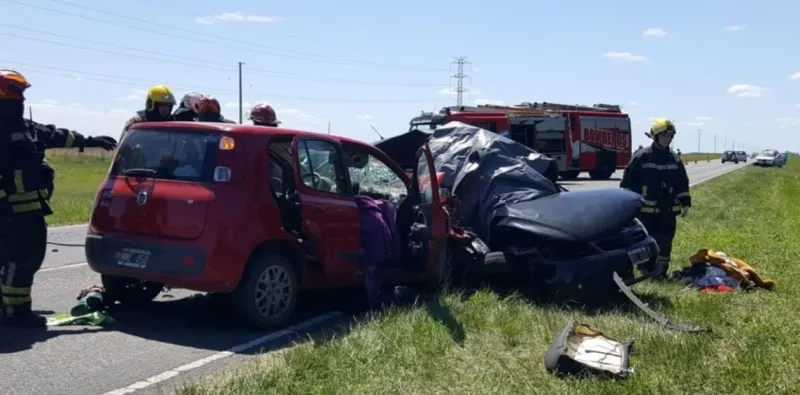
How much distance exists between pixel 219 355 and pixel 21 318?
1812mm

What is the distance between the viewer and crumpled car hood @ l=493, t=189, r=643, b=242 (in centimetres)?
809

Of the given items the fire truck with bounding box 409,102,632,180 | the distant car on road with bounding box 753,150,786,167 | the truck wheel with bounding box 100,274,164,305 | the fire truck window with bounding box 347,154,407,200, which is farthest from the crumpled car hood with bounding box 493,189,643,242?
the distant car on road with bounding box 753,150,786,167

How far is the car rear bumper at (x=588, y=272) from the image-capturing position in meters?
7.87

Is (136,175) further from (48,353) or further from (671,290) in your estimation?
(671,290)

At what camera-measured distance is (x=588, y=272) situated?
7.92 m

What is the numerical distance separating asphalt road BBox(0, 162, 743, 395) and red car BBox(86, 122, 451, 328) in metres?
0.33

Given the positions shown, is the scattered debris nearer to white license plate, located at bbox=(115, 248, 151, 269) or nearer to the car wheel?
the car wheel

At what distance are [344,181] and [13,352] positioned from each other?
9.88ft

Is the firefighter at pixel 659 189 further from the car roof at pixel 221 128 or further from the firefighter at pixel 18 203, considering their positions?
the firefighter at pixel 18 203

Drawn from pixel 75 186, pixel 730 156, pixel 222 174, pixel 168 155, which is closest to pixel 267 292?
pixel 222 174

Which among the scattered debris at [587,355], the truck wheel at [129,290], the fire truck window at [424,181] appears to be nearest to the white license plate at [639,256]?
the fire truck window at [424,181]

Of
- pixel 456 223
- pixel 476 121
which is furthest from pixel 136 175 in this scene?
pixel 476 121

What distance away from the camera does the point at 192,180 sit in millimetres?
6832

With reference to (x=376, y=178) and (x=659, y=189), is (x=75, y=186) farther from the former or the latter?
(x=659, y=189)
